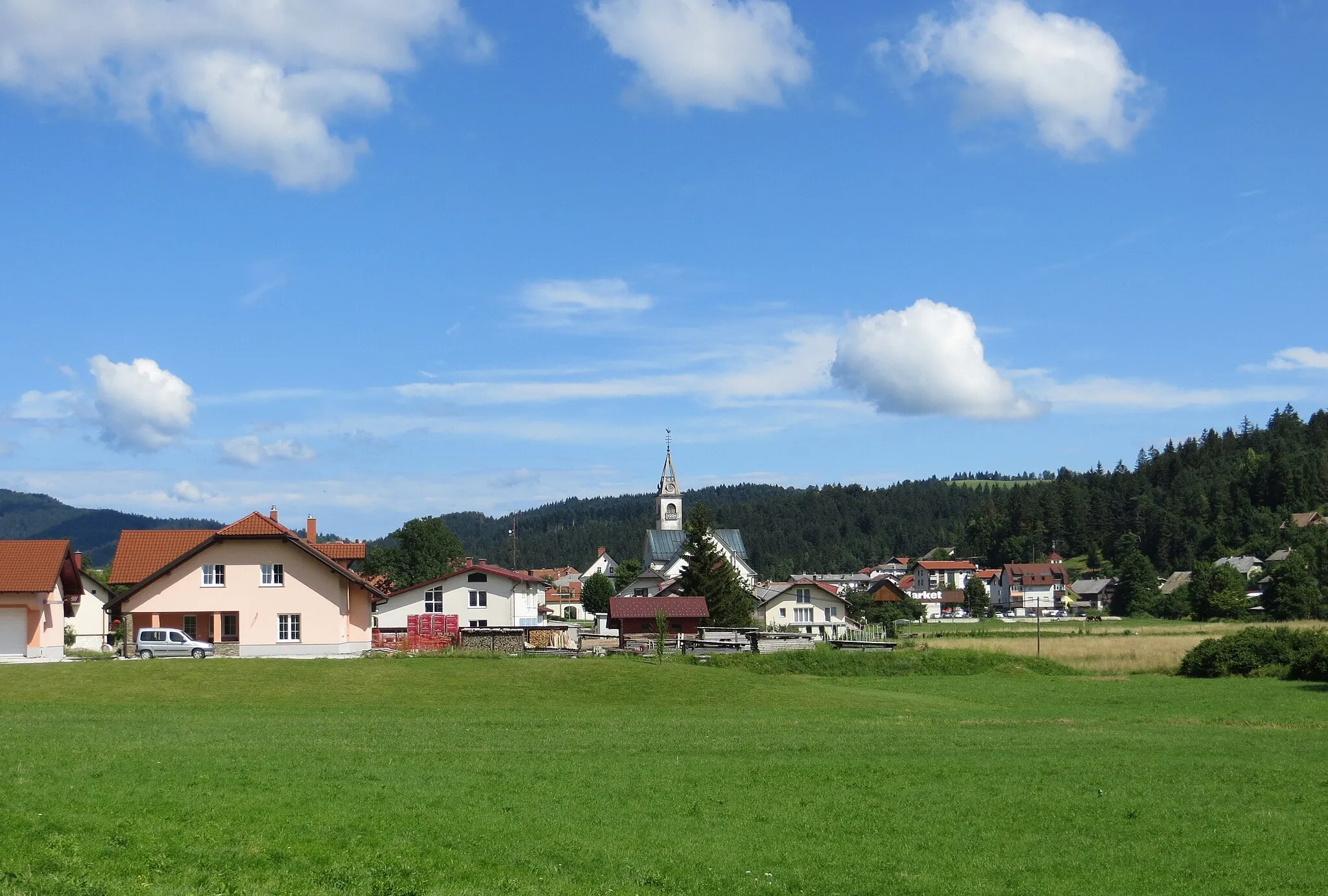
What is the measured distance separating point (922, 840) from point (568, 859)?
5.16 metres

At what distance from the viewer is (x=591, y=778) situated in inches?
854

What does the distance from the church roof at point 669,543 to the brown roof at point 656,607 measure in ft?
239

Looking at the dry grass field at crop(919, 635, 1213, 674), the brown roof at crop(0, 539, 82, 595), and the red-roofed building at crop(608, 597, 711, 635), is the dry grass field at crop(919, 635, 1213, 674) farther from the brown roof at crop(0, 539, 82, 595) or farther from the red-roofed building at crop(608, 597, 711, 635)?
the brown roof at crop(0, 539, 82, 595)

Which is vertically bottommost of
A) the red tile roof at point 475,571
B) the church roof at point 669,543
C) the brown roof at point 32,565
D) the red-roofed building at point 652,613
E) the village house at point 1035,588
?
the village house at point 1035,588

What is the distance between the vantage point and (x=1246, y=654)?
52.8 meters

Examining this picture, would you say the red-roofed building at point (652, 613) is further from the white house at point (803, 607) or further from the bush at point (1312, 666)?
the bush at point (1312, 666)

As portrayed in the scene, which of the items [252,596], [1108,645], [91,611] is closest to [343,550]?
[252,596]

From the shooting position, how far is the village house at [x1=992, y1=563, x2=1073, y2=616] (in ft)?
592

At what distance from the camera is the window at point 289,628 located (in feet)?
175

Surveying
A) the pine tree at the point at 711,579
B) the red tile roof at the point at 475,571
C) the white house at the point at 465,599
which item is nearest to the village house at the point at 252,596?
the red tile roof at the point at 475,571

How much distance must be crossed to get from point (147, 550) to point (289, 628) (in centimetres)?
953

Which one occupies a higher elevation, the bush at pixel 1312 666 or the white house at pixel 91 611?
the white house at pixel 91 611

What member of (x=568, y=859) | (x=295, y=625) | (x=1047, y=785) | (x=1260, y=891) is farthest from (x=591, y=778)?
(x=295, y=625)

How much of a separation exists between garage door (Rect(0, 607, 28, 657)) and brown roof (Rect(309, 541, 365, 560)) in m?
15.0
